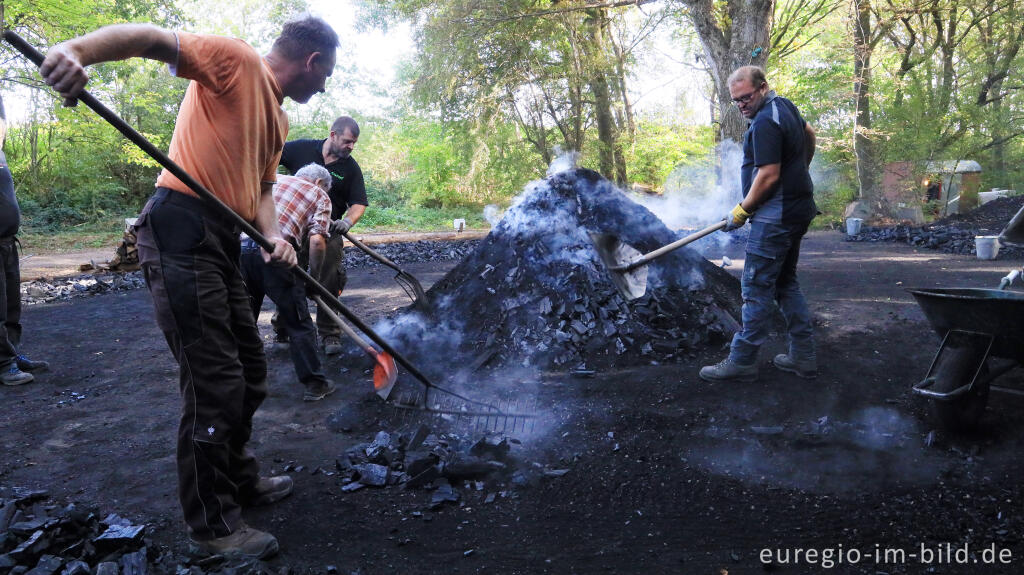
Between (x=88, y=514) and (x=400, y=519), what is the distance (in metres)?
1.25

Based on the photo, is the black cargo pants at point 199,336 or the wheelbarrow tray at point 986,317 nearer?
the black cargo pants at point 199,336

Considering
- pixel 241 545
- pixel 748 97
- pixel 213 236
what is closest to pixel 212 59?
pixel 213 236

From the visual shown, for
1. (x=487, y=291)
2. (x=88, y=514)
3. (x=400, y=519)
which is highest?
(x=487, y=291)

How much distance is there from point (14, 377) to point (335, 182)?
9.45 ft

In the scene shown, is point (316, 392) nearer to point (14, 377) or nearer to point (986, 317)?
point (14, 377)

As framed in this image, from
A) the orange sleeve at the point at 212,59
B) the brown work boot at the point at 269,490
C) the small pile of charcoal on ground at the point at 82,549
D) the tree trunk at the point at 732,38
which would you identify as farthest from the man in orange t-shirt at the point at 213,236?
the tree trunk at the point at 732,38

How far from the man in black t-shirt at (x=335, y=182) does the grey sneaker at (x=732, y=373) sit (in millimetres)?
3076

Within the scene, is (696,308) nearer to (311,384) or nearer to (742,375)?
(742,375)

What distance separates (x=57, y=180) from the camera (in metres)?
20.0

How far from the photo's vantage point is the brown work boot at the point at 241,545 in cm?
227

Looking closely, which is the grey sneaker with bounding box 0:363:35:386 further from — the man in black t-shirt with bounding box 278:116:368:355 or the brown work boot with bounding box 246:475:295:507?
the brown work boot with bounding box 246:475:295:507

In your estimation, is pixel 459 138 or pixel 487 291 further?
pixel 459 138

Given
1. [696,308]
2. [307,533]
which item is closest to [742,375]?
[696,308]

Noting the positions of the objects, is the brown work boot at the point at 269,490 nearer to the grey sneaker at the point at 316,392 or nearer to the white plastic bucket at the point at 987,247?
the grey sneaker at the point at 316,392
